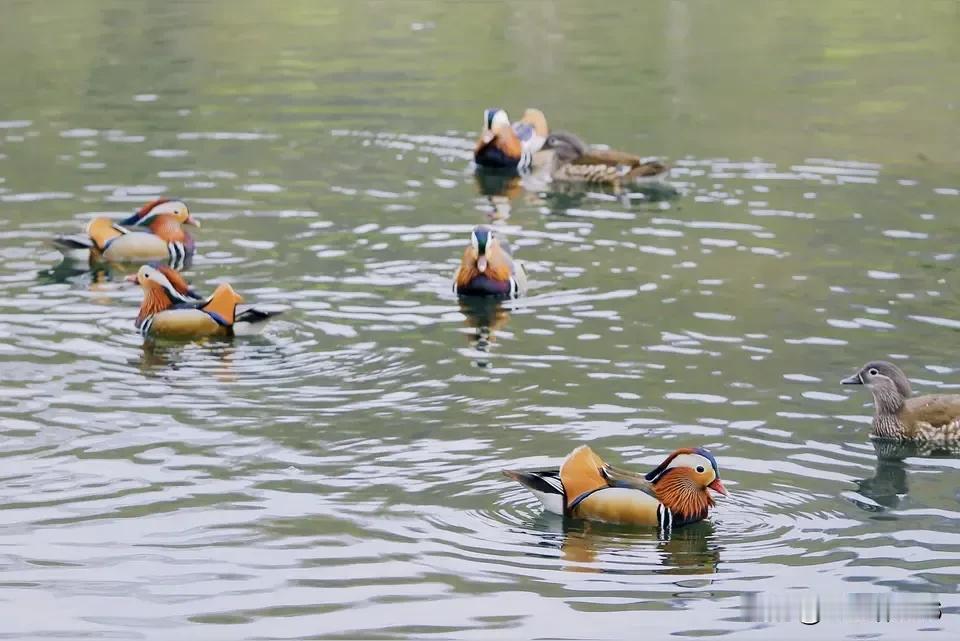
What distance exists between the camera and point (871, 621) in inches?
392

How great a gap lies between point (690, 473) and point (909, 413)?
2619mm

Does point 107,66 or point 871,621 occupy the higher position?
point 107,66

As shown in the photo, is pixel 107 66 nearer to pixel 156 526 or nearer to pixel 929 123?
pixel 929 123

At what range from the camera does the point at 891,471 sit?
12.7 metres

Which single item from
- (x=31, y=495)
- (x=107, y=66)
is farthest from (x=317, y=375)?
(x=107, y=66)

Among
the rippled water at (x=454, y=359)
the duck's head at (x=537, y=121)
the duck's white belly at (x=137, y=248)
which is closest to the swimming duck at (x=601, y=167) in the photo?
the rippled water at (x=454, y=359)

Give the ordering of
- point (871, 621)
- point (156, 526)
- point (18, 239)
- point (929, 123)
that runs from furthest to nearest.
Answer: point (929, 123) → point (18, 239) → point (156, 526) → point (871, 621)

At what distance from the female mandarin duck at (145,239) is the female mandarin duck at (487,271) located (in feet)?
11.2

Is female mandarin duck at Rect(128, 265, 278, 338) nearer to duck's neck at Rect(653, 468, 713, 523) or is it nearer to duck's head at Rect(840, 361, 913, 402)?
duck's head at Rect(840, 361, 913, 402)

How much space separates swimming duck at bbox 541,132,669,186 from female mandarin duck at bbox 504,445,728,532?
12019mm

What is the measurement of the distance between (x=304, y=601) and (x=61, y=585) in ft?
4.82

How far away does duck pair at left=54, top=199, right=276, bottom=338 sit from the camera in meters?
16.0

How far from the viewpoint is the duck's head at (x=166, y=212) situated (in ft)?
64.6

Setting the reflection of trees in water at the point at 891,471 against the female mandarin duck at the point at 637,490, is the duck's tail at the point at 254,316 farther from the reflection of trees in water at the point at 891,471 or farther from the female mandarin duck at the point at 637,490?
the reflection of trees in water at the point at 891,471
